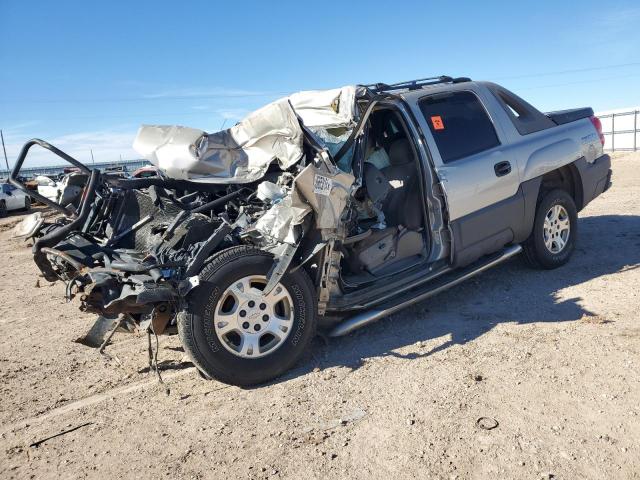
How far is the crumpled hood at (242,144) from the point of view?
A: 4059mm

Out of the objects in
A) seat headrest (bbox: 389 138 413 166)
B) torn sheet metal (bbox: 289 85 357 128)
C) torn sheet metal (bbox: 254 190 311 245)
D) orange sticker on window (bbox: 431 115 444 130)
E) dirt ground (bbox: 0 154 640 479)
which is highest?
torn sheet metal (bbox: 289 85 357 128)

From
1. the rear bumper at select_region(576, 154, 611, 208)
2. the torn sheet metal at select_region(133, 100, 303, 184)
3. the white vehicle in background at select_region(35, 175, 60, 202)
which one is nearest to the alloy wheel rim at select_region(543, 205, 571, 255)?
the rear bumper at select_region(576, 154, 611, 208)

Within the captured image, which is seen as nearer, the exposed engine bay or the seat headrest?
the exposed engine bay

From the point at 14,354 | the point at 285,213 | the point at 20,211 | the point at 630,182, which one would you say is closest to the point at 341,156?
the point at 285,213

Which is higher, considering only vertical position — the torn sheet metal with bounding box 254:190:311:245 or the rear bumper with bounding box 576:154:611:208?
the torn sheet metal with bounding box 254:190:311:245

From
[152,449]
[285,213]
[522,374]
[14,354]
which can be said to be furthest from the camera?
[14,354]

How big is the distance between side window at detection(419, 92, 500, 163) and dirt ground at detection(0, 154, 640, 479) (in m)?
1.46

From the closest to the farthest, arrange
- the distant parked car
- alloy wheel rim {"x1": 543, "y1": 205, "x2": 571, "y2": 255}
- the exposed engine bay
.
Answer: the exposed engine bay < the distant parked car < alloy wheel rim {"x1": 543, "y1": 205, "x2": 571, "y2": 255}

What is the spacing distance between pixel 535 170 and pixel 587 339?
195 cm

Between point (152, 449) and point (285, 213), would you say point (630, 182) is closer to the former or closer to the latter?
point (285, 213)

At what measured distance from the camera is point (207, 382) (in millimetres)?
3758

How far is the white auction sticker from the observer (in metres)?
3.64

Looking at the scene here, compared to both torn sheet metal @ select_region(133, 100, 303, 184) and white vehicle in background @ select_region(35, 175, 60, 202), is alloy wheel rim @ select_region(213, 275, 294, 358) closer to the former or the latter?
torn sheet metal @ select_region(133, 100, 303, 184)

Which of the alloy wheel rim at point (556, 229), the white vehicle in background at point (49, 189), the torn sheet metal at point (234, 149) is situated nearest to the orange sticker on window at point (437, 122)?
the torn sheet metal at point (234, 149)
